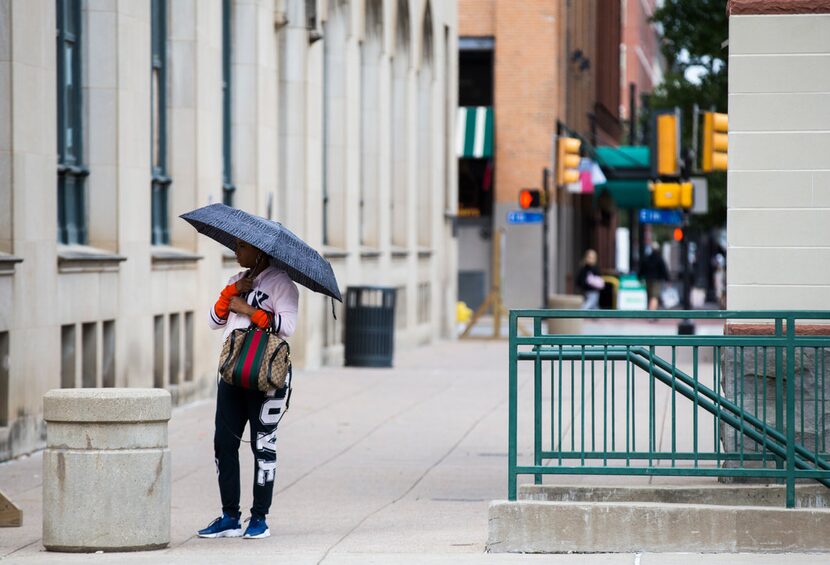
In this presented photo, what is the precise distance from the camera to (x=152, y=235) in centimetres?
1830

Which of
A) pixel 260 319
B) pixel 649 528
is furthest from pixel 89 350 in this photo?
pixel 649 528

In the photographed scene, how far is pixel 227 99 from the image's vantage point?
20.9 m

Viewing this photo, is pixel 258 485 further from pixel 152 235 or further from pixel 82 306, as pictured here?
pixel 152 235

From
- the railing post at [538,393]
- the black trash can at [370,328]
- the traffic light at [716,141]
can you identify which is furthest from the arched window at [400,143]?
the railing post at [538,393]

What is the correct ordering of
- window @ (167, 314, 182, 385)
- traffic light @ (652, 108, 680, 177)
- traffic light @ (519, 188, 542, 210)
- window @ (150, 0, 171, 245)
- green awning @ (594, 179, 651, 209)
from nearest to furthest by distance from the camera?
1. window @ (167, 314, 182, 385)
2. window @ (150, 0, 171, 245)
3. traffic light @ (652, 108, 680, 177)
4. traffic light @ (519, 188, 542, 210)
5. green awning @ (594, 179, 651, 209)

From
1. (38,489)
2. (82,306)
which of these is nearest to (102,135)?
(82,306)

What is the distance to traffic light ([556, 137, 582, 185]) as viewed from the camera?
1223 inches

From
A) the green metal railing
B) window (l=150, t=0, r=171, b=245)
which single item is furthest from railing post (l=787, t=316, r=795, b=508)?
window (l=150, t=0, r=171, b=245)

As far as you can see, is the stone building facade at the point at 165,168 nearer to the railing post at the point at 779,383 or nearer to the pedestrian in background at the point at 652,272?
the railing post at the point at 779,383

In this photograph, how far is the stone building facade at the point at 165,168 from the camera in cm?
1390

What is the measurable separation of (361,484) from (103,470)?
3551mm

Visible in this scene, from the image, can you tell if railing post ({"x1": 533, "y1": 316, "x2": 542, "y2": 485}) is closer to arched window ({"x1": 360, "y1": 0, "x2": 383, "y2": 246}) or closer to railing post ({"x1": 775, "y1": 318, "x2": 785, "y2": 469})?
railing post ({"x1": 775, "y1": 318, "x2": 785, "y2": 469})

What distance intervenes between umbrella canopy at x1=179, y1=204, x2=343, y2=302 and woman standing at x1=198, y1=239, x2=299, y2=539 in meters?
0.12

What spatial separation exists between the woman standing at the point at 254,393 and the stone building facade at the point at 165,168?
14.4 ft
